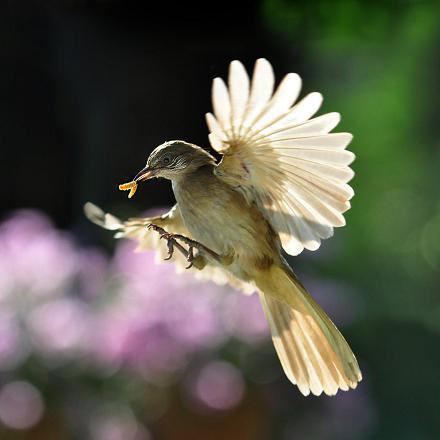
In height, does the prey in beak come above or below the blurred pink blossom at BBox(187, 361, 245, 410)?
above

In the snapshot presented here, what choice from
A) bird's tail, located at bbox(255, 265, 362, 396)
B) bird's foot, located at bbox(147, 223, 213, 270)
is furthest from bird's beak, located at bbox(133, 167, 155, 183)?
bird's tail, located at bbox(255, 265, 362, 396)

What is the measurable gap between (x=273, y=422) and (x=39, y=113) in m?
1.71

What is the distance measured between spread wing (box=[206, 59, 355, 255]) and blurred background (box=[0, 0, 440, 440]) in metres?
0.18

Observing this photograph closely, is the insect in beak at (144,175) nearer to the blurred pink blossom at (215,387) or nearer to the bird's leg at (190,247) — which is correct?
the bird's leg at (190,247)

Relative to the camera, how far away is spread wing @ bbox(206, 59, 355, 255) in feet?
2.31

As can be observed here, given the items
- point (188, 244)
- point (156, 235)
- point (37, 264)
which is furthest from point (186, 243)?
point (37, 264)

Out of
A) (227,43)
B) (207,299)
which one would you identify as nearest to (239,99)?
(207,299)

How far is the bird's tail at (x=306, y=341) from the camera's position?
32.0 inches

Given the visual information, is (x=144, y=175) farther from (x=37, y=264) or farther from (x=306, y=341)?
(x=37, y=264)

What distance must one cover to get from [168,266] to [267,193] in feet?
4.40

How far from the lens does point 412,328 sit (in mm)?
3512

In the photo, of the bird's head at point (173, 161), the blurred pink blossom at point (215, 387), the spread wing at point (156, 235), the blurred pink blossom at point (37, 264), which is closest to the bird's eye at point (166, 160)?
the bird's head at point (173, 161)

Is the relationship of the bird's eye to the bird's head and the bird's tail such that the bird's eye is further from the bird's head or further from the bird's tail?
the bird's tail

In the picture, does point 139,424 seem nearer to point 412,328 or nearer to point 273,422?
point 273,422
